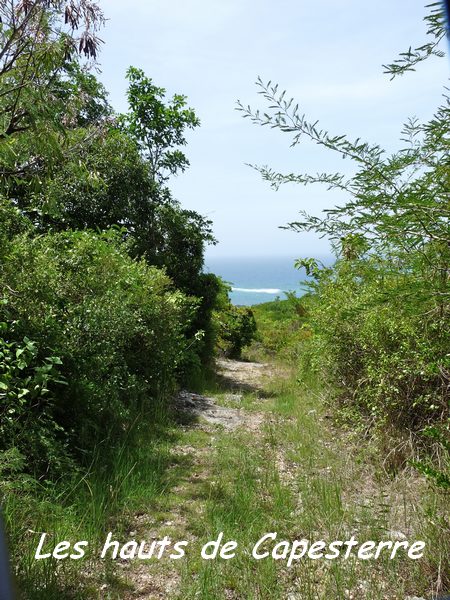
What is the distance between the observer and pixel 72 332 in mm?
5031

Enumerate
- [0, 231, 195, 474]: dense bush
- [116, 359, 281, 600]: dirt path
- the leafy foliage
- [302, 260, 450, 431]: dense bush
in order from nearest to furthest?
the leafy foliage, [116, 359, 281, 600]: dirt path, [0, 231, 195, 474]: dense bush, [302, 260, 450, 431]: dense bush

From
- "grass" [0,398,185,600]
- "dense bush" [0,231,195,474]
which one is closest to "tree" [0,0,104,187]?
"dense bush" [0,231,195,474]

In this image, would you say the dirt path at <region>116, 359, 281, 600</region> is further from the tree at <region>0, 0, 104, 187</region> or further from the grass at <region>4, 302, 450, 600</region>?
the tree at <region>0, 0, 104, 187</region>

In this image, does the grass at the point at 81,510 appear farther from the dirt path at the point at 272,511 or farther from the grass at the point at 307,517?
the grass at the point at 307,517

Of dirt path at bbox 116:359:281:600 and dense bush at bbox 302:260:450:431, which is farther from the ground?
dense bush at bbox 302:260:450:431

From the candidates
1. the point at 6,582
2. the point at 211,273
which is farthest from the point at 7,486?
the point at 211,273

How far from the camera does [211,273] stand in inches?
472

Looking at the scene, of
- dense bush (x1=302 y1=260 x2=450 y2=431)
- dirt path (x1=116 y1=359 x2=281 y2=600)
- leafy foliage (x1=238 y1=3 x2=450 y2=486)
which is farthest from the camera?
dense bush (x1=302 y1=260 x2=450 y2=431)

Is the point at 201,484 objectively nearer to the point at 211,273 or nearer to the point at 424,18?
the point at 424,18

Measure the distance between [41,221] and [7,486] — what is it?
7.39 meters

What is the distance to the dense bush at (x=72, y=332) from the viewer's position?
14.3ft

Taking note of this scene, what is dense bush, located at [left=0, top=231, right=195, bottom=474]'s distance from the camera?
172 inches

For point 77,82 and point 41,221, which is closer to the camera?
point 41,221

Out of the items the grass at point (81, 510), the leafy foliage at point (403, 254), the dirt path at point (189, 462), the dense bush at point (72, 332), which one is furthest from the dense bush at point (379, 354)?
the dense bush at point (72, 332)
